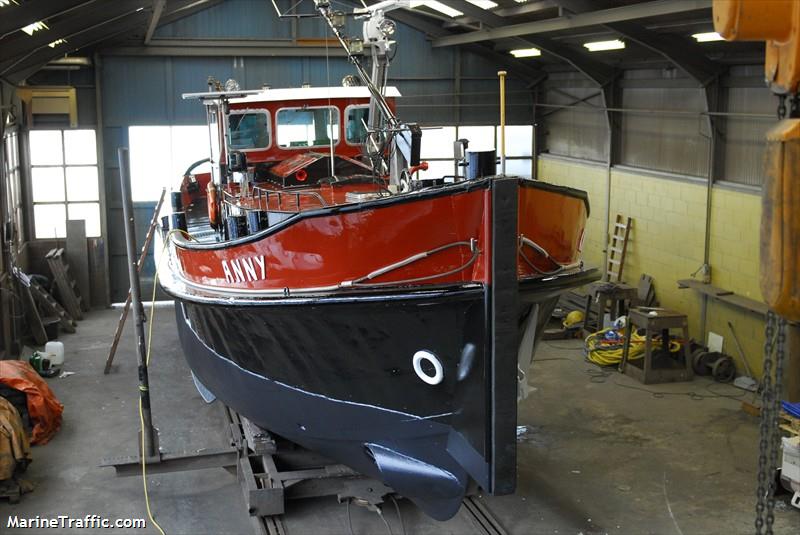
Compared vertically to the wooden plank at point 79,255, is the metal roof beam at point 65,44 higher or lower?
higher

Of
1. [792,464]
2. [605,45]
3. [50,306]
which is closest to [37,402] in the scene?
[50,306]

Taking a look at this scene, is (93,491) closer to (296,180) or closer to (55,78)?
(296,180)

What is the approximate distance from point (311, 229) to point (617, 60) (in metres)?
8.79

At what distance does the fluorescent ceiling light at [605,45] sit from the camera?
1197 centimetres

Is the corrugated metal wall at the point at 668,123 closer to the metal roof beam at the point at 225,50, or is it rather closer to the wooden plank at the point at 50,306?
the metal roof beam at the point at 225,50

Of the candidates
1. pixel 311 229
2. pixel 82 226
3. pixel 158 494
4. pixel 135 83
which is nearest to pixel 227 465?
pixel 158 494

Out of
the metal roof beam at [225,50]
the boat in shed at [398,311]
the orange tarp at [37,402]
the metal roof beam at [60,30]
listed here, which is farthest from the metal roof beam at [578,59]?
the orange tarp at [37,402]

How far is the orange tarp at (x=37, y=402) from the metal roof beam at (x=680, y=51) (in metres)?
7.59

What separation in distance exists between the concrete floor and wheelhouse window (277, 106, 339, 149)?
2.95 meters

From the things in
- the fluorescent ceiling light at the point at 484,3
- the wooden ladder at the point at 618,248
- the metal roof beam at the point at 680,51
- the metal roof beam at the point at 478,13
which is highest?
the fluorescent ceiling light at the point at 484,3

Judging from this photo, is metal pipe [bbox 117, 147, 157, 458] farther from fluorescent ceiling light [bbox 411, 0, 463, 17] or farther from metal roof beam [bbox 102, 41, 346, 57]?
metal roof beam [bbox 102, 41, 346, 57]

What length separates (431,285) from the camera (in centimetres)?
535

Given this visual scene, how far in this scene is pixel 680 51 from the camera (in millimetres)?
10844

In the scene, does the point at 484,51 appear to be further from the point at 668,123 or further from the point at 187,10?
the point at 187,10
